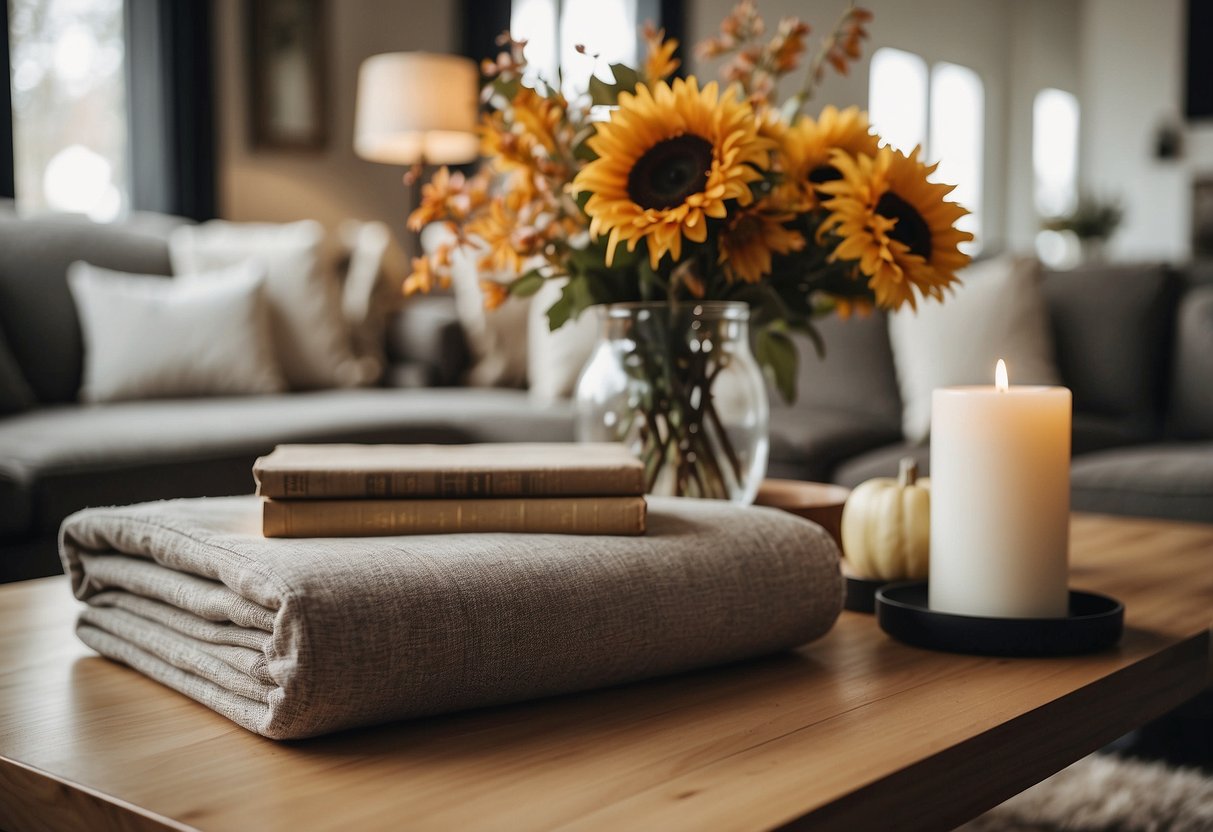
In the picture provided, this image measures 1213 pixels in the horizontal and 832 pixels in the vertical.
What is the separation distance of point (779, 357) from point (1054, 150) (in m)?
9.27

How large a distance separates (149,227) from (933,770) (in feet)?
9.91

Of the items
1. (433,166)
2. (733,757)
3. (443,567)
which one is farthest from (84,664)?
(433,166)

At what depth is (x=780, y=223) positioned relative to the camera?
987 millimetres

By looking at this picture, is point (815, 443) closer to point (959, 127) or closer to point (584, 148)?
point (584, 148)

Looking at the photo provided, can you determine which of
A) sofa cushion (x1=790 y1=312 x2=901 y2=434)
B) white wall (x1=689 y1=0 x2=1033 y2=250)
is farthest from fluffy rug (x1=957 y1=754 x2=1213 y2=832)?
white wall (x1=689 y1=0 x2=1033 y2=250)

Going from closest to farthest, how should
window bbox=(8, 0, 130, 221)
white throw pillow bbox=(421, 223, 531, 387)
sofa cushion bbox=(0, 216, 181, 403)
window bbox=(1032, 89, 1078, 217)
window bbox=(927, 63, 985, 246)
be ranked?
sofa cushion bbox=(0, 216, 181, 403) → white throw pillow bbox=(421, 223, 531, 387) → window bbox=(8, 0, 130, 221) → window bbox=(927, 63, 985, 246) → window bbox=(1032, 89, 1078, 217)

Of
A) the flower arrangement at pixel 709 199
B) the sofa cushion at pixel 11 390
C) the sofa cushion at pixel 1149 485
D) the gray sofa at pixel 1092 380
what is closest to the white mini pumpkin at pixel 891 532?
the flower arrangement at pixel 709 199

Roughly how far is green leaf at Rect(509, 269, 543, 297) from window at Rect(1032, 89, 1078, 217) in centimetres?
878

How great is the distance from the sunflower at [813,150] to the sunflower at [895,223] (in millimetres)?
30

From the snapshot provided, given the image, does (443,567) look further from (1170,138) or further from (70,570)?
(1170,138)

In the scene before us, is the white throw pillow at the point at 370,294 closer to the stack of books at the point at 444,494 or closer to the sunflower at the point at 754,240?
the sunflower at the point at 754,240

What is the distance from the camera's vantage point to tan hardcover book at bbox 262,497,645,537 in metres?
0.69

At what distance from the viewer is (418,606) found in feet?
1.96

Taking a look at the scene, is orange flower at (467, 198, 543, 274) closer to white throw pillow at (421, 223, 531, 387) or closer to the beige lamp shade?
white throw pillow at (421, 223, 531, 387)
